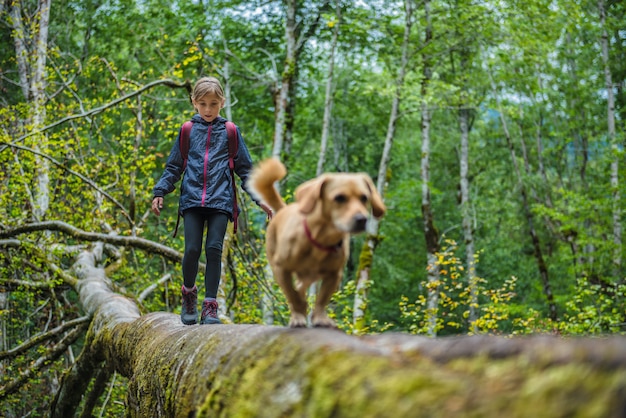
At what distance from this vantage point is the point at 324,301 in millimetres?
2646

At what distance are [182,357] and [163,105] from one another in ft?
61.4

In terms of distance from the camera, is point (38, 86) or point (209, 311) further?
point (38, 86)

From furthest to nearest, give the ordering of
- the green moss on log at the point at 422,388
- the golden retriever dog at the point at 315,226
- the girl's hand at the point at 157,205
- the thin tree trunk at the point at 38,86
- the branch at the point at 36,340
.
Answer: the thin tree trunk at the point at 38,86 → the branch at the point at 36,340 → the girl's hand at the point at 157,205 → the golden retriever dog at the point at 315,226 → the green moss on log at the point at 422,388

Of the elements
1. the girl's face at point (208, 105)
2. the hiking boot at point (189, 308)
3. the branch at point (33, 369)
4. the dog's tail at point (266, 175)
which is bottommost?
the branch at point (33, 369)

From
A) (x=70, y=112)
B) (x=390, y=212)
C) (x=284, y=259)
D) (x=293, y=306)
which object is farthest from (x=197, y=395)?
(x=390, y=212)

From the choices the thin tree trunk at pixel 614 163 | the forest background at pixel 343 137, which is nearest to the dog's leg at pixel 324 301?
the forest background at pixel 343 137

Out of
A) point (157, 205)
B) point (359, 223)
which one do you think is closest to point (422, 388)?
point (359, 223)

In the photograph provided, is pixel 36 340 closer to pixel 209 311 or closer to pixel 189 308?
pixel 189 308

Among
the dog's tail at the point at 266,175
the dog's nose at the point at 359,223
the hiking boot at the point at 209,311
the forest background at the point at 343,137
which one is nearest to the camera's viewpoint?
the dog's nose at the point at 359,223

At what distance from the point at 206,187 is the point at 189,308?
94 centimetres

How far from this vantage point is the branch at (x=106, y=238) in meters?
7.62

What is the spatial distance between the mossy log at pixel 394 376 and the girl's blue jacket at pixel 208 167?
5.31 feet

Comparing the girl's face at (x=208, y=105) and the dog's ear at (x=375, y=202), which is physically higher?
the girl's face at (x=208, y=105)

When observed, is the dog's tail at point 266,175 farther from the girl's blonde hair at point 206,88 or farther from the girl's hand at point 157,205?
the girl's hand at point 157,205
